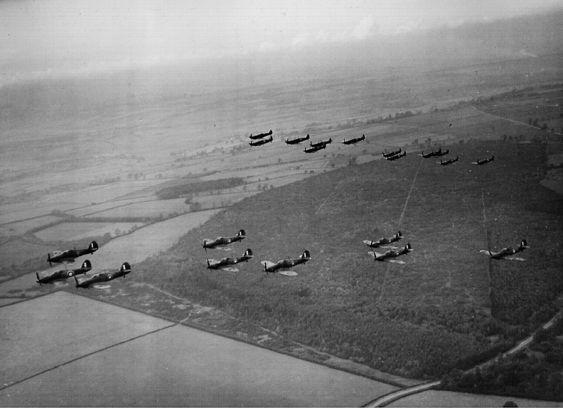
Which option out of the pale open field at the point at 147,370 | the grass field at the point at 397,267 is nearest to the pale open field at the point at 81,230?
the grass field at the point at 397,267

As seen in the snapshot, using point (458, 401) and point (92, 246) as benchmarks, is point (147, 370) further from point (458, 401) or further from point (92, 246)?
point (458, 401)

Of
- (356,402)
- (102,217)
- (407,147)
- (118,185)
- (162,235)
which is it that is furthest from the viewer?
(118,185)

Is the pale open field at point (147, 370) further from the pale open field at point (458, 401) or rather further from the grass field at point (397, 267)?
the grass field at point (397, 267)

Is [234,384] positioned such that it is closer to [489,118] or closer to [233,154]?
[233,154]

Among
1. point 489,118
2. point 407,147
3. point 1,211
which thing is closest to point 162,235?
point 1,211

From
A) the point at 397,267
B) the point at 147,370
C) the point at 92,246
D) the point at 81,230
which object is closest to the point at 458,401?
the point at 397,267

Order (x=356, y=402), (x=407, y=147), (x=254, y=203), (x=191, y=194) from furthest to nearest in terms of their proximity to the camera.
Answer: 1. (x=407, y=147)
2. (x=191, y=194)
3. (x=254, y=203)
4. (x=356, y=402)
